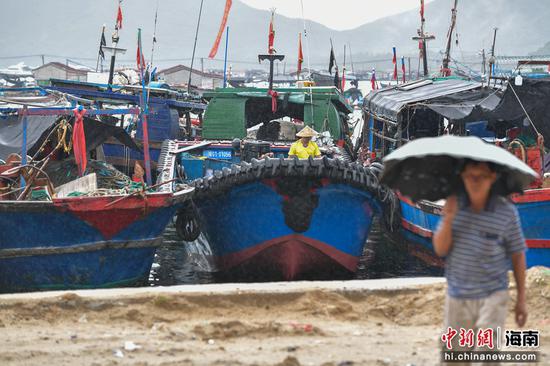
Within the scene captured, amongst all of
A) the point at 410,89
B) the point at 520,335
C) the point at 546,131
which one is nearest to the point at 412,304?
the point at 520,335

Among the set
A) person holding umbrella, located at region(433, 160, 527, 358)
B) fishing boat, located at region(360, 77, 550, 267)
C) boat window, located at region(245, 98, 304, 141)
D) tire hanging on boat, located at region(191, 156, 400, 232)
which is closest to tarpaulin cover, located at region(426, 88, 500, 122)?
fishing boat, located at region(360, 77, 550, 267)

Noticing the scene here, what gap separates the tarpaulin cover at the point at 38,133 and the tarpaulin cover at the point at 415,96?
478 cm

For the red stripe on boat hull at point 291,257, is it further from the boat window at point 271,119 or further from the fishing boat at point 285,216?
the boat window at point 271,119

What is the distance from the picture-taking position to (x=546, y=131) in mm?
12211

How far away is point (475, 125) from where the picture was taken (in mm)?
15586

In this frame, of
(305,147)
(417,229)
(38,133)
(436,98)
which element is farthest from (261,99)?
(38,133)

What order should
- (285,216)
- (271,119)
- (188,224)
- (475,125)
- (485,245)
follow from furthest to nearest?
(271,119), (475,125), (188,224), (285,216), (485,245)

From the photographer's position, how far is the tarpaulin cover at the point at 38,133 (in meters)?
12.0

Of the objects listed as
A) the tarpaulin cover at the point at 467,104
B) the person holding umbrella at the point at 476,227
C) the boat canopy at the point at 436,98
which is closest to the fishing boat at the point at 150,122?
the boat canopy at the point at 436,98

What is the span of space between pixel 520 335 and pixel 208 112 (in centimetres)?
957

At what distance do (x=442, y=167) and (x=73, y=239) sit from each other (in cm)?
607

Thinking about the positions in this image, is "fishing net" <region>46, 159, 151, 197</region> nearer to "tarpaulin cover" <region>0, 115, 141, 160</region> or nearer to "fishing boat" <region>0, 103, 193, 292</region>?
"tarpaulin cover" <region>0, 115, 141, 160</region>

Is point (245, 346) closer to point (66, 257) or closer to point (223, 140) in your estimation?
point (66, 257)

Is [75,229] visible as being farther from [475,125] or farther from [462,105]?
[475,125]
